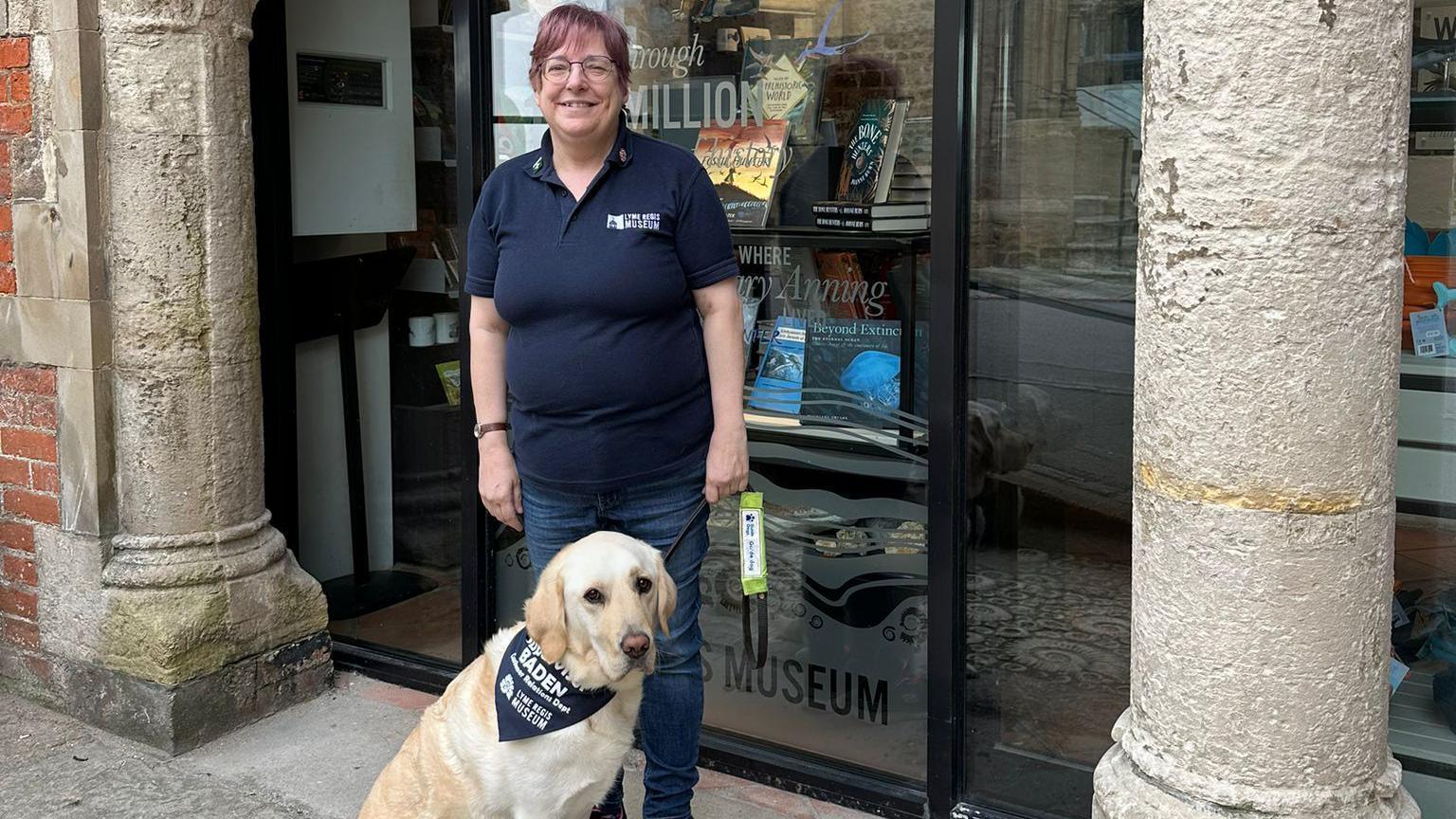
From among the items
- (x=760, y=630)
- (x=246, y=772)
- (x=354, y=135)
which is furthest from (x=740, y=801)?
(x=354, y=135)

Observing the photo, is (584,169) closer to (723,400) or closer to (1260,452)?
(723,400)

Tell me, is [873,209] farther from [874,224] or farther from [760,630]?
[760,630]

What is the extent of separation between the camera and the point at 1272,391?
2451 millimetres

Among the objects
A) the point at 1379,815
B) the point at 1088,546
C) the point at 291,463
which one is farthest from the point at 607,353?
the point at 291,463

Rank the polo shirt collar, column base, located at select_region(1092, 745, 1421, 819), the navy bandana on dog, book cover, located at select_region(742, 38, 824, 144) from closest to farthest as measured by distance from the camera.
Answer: column base, located at select_region(1092, 745, 1421, 819), the navy bandana on dog, the polo shirt collar, book cover, located at select_region(742, 38, 824, 144)

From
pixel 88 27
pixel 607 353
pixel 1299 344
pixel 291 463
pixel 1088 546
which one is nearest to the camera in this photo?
pixel 1299 344

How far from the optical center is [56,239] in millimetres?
4555

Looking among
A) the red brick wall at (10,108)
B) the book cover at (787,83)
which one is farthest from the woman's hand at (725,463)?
the red brick wall at (10,108)

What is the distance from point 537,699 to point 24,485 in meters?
2.68

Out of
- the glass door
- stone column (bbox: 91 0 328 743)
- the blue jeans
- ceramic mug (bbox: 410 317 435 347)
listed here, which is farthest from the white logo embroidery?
ceramic mug (bbox: 410 317 435 347)

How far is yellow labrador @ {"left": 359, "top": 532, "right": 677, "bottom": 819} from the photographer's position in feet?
9.60

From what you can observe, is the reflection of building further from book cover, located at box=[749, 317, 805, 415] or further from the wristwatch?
the wristwatch

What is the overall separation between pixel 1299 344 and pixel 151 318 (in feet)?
11.3

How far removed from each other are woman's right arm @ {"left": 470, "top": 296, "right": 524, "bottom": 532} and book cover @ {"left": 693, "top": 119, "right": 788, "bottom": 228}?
1.06 m
